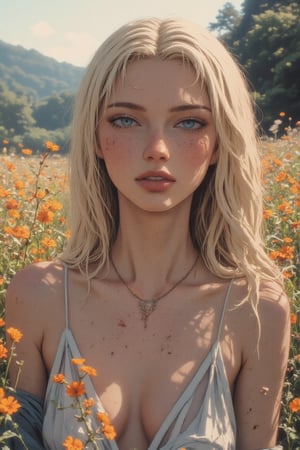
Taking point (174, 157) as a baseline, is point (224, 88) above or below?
above

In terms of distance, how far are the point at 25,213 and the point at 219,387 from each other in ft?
6.89

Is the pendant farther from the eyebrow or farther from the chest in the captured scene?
the eyebrow

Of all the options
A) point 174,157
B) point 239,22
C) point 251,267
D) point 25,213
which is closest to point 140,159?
point 174,157

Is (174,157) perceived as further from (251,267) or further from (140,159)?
(251,267)

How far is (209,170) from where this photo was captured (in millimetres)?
2371

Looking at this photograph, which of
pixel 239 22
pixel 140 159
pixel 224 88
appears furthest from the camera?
pixel 239 22

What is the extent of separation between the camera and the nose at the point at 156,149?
2010 millimetres

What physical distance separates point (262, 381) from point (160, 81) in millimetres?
1000

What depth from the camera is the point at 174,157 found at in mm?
2062

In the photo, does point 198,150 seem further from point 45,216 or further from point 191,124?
point 45,216

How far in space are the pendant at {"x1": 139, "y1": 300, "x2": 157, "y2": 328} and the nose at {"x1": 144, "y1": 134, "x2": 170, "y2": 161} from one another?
518 mm

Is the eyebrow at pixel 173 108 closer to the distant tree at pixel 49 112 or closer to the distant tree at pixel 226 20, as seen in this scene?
the distant tree at pixel 226 20

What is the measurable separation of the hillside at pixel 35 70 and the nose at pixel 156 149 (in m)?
167

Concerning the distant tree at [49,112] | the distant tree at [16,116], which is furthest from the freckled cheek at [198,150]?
the distant tree at [49,112]
